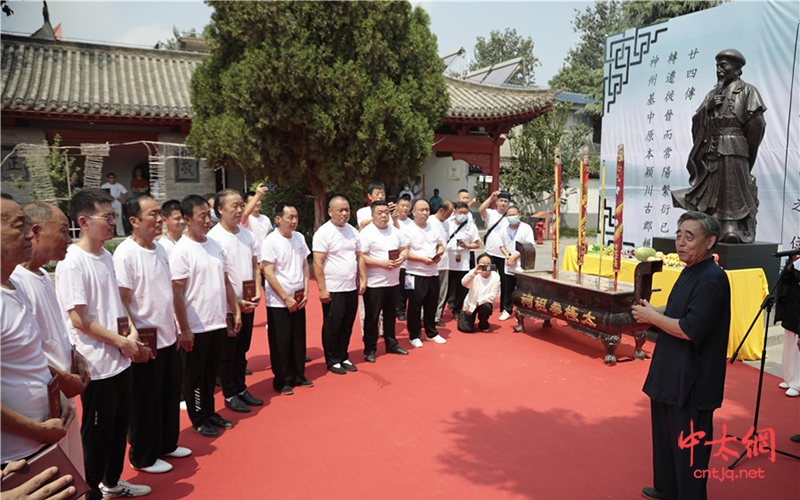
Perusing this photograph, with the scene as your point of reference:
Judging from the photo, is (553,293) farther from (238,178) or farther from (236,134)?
(238,178)

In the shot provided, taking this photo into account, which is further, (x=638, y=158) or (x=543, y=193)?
(x=543, y=193)

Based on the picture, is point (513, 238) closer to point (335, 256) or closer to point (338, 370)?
point (335, 256)

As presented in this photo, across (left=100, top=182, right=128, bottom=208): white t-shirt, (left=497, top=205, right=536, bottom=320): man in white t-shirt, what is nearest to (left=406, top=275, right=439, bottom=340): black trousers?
(left=497, top=205, right=536, bottom=320): man in white t-shirt

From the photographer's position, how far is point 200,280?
12.5 ft

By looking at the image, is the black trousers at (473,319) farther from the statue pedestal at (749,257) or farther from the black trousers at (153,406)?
the black trousers at (153,406)

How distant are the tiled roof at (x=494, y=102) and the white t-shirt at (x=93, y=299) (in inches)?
407

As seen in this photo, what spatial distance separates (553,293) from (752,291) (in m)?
1.99

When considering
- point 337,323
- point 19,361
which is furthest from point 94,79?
point 19,361

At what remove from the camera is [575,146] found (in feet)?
65.9

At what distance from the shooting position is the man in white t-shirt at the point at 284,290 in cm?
465

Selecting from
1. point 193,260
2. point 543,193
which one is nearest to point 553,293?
point 193,260

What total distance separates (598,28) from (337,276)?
114 ft

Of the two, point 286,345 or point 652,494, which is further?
point 286,345

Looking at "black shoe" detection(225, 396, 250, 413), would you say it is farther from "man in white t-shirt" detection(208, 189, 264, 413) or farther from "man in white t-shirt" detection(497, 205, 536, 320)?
"man in white t-shirt" detection(497, 205, 536, 320)
